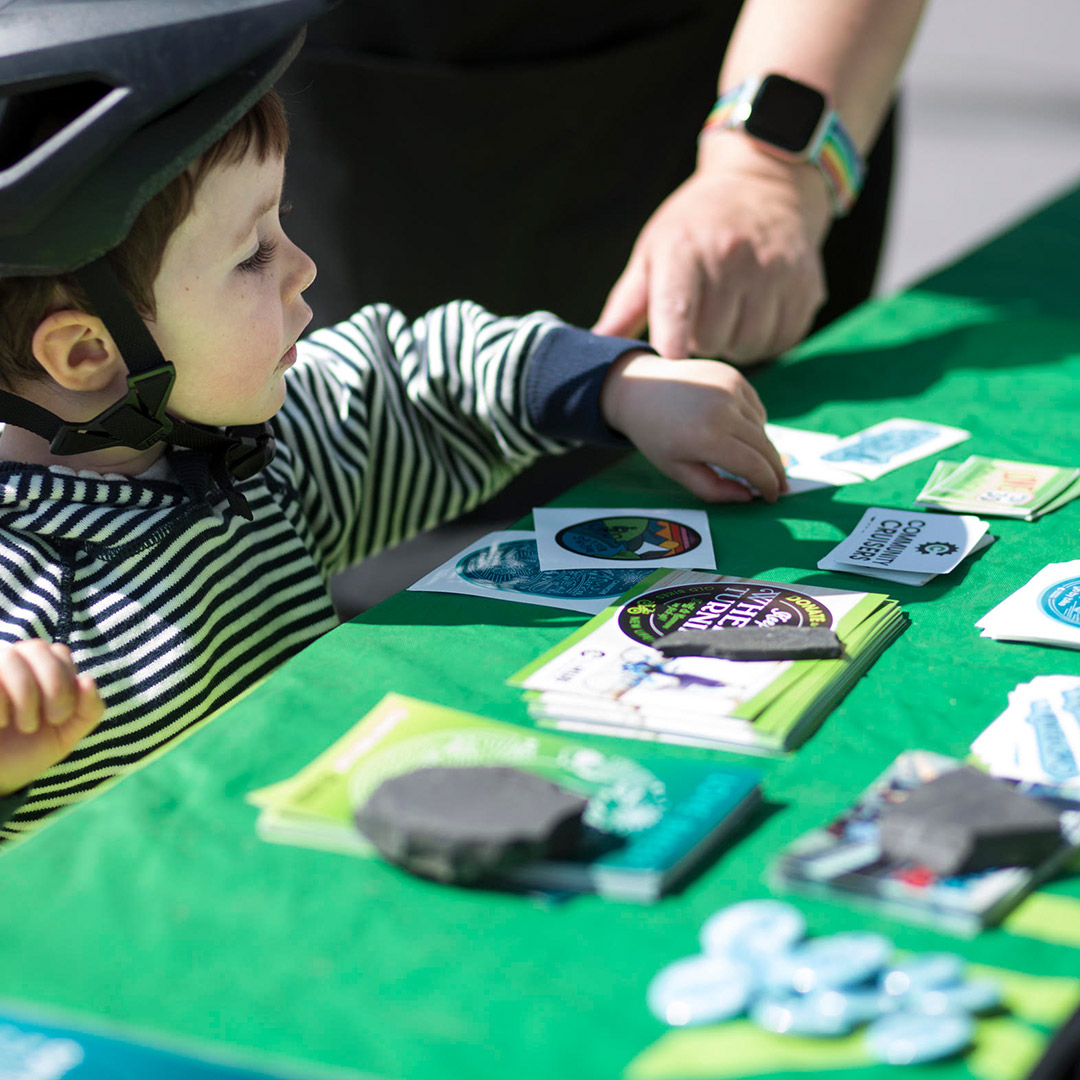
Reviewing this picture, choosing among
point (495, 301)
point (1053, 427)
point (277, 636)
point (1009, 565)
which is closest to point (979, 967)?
point (1009, 565)

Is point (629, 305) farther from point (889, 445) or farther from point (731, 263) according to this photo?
point (889, 445)

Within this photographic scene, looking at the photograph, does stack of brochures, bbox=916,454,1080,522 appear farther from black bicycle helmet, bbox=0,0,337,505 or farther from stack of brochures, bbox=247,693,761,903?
black bicycle helmet, bbox=0,0,337,505

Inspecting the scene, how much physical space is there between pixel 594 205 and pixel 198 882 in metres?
1.42

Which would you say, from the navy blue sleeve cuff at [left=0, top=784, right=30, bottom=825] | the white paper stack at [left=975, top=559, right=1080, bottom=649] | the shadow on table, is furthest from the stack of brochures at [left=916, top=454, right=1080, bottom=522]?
the navy blue sleeve cuff at [left=0, top=784, right=30, bottom=825]

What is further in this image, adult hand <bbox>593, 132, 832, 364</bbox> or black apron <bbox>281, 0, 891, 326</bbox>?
black apron <bbox>281, 0, 891, 326</bbox>

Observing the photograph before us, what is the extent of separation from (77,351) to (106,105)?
221 millimetres

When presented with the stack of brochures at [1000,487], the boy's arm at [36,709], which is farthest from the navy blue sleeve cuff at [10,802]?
the stack of brochures at [1000,487]

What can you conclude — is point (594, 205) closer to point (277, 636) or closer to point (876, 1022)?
point (277, 636)

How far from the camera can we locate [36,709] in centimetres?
82

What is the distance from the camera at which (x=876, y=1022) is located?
1.91ft

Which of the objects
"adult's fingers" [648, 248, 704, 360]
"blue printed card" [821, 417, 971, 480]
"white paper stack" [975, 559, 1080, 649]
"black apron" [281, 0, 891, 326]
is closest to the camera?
"white paper stack" [975, 559, 1080, 649]

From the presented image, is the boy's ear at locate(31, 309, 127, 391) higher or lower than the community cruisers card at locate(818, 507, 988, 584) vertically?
higher

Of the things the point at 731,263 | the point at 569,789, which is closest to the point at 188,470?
the point at 569,789

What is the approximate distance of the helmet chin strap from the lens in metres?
1.01
